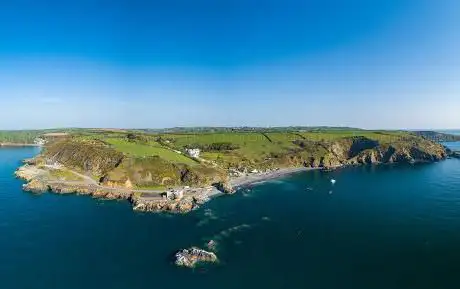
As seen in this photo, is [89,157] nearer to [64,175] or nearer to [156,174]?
[64,175]

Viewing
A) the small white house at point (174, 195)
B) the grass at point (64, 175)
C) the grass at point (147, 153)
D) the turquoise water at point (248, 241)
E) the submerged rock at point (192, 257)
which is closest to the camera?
the turquoise water at point (248, 241)

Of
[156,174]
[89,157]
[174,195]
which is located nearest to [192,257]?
[174,195]

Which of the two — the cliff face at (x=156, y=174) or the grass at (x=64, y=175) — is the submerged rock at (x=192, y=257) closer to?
the cliff face at (x=156, y=174)

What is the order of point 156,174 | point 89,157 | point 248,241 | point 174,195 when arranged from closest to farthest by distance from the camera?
point 248,241
point 174,195
point 156,174
point 89,157

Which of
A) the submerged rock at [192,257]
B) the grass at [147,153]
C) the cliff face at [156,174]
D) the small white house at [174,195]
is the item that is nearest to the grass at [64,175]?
the cliff face at [156,174]

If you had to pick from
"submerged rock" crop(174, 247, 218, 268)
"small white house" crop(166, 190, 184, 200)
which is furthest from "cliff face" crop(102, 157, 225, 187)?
"submerged rock" crop(174, 247, 218, 268)

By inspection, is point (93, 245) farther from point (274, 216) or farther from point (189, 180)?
point (189, 180)

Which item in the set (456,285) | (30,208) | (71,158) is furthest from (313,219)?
(71,158)
